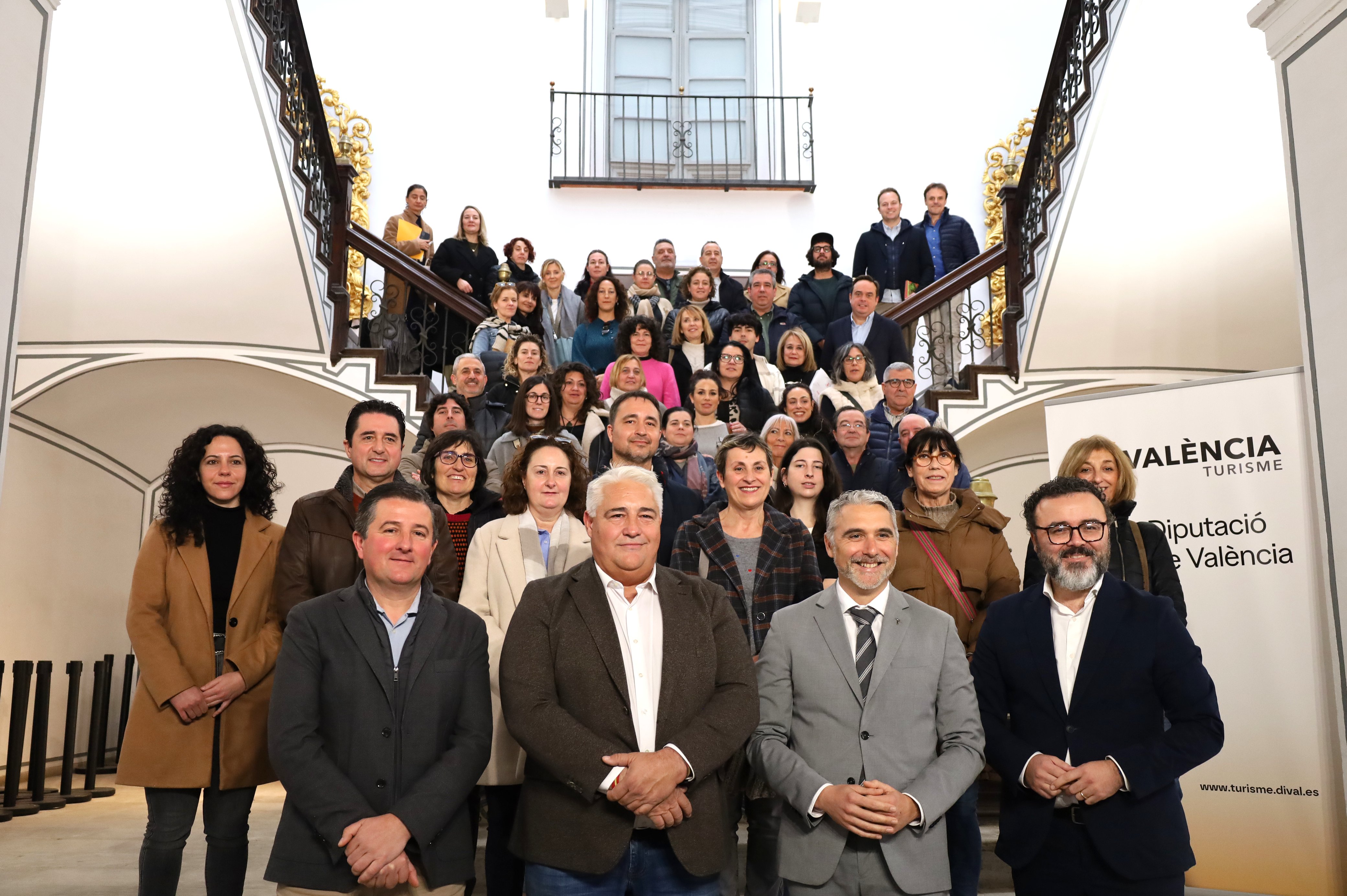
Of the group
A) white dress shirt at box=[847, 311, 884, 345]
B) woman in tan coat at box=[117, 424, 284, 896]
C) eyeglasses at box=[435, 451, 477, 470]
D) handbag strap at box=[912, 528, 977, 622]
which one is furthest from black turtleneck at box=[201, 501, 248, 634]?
white dress shirt at box=[847, 311, 884, 345]

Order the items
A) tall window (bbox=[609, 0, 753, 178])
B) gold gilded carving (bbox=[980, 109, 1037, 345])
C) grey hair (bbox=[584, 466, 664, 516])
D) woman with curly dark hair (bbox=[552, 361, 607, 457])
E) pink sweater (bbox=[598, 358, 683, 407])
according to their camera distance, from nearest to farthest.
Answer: grey hair (bbox=[584, 466, 664, 516]) < woman with curly dark hair (bbox=[552, 361, 607, 457]) < pink sweater (bbox=[598, 358, 683, 407]) < gold gilded carving (bbox=[980, 109, 1037, 345]) < tall window (bbox=[609, 0, 753, 178])

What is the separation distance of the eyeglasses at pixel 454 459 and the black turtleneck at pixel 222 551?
25.3 inches

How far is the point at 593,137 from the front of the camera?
412 inches

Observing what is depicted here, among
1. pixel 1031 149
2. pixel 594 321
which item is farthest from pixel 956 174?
pixel 594 321

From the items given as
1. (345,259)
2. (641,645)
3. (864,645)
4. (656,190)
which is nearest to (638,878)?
(641,645)

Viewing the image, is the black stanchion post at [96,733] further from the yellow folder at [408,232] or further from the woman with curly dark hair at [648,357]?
the yellow folder at [408,232]

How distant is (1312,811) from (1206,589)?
78cm

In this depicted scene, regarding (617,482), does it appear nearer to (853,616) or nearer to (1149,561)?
(853,616)

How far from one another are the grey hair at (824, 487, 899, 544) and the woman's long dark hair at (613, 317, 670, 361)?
3.11 meters

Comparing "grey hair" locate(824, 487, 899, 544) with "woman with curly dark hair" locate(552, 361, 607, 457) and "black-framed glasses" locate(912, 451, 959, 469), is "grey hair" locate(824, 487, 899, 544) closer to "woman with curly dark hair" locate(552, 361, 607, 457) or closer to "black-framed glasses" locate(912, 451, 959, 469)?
"black-framed glasses" locate(912, 451, 959, 469)

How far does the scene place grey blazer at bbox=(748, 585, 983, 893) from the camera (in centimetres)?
240

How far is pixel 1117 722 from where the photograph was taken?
8.17ft

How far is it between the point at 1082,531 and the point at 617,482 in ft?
3.56

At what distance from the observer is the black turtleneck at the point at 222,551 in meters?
3.12
